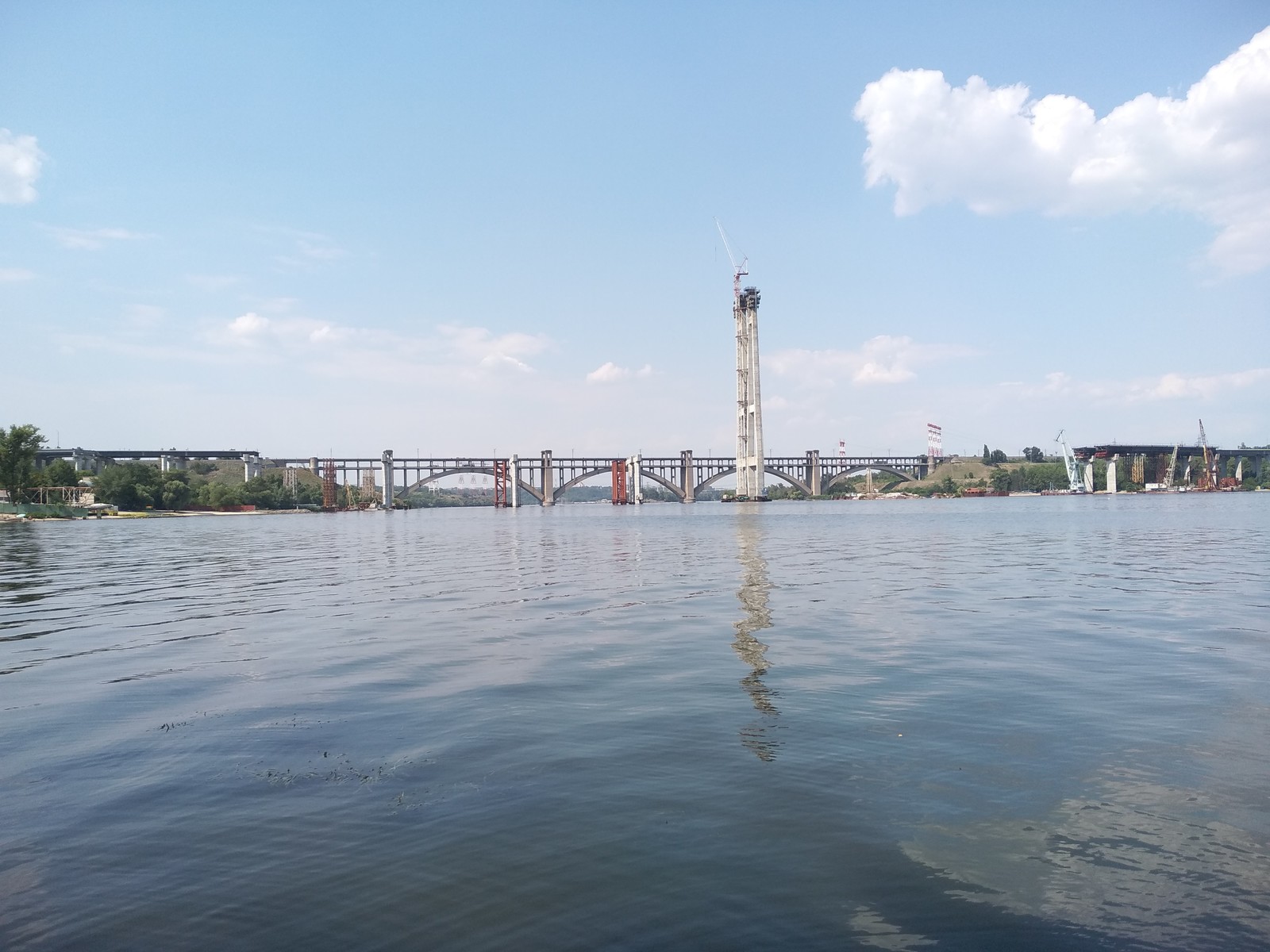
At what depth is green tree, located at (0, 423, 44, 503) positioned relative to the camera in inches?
5226

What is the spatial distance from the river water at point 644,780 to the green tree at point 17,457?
13813cm

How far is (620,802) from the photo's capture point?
9055 millimetres

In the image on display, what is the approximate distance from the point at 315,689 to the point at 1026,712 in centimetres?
1216

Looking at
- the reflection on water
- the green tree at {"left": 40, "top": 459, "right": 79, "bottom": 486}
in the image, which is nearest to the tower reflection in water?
the reflection on water

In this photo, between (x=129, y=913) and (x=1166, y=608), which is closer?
(x=129, y=913)

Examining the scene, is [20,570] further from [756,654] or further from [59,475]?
[59,475]

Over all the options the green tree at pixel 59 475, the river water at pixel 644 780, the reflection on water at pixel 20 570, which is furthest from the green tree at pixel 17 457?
the river water at pixel 644 780

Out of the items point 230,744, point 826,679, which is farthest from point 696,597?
point 230,744

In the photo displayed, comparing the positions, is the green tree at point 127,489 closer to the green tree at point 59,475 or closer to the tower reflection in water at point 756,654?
the green tree at point 59,475


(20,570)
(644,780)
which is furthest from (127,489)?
(644,780)

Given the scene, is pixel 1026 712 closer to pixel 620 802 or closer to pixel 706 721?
pixel 706 721

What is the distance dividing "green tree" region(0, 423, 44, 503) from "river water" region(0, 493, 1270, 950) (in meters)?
138

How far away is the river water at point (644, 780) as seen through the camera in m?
6.72

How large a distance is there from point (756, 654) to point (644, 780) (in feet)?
27.0
